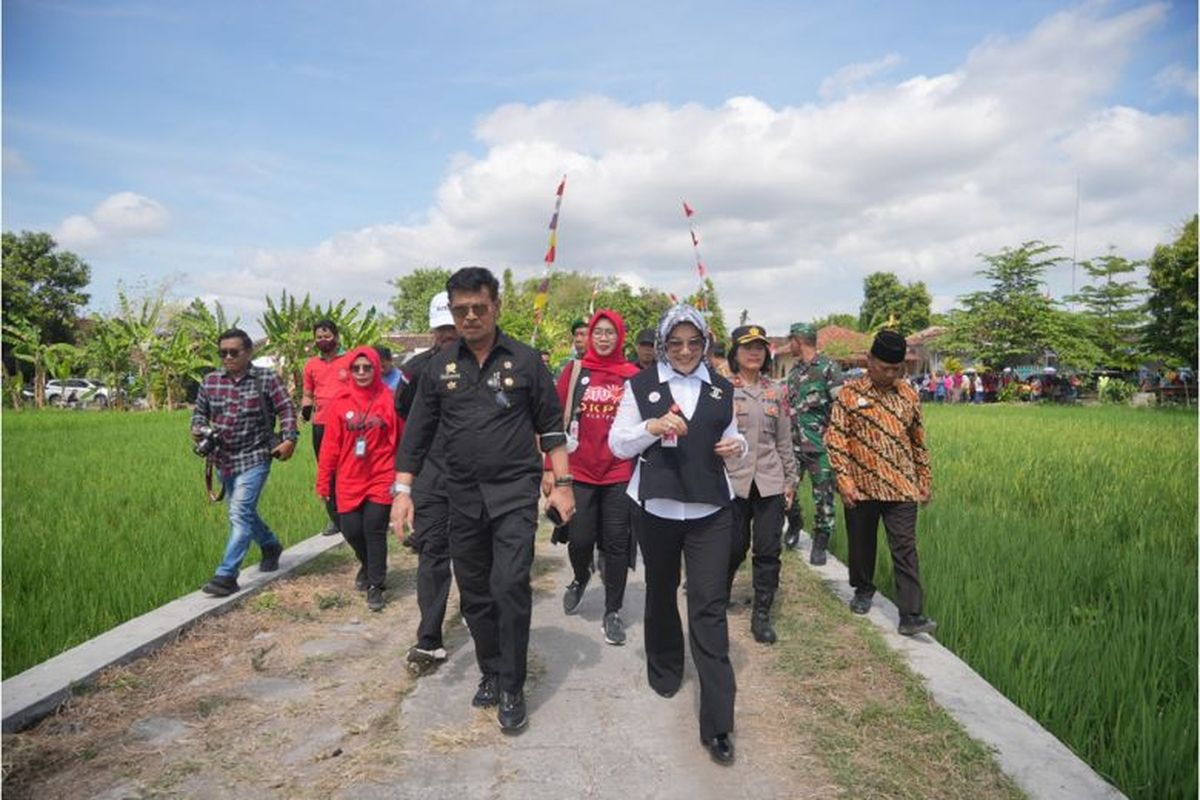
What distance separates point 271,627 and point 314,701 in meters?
1.27

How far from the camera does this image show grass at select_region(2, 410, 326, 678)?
438 cm

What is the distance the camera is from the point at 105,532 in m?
6.34

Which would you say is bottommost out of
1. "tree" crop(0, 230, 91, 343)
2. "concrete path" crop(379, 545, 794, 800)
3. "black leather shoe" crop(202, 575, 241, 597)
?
"concrete path" crop(379, 545, 794, 800)

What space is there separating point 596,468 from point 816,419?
8.37ft

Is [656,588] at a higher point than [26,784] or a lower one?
higher

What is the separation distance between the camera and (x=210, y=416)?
526cm

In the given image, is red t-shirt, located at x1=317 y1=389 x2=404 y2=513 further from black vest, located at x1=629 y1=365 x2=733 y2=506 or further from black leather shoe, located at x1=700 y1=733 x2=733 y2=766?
black leather shoe, located at x1=700 y1=733 x2=733 y2=766

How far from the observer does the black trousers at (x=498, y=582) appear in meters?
3.36

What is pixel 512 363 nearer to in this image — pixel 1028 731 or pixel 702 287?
pixel 1028 731

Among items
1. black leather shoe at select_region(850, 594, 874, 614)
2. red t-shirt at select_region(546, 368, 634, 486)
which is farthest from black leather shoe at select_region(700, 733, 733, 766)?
black leather shoe at select_region(850, 594, 874, 614)

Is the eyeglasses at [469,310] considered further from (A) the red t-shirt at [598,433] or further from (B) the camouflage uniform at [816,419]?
(B) the camouflage uniform at [816,419]

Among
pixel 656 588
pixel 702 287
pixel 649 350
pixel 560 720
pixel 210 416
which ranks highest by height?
pixel 702 287

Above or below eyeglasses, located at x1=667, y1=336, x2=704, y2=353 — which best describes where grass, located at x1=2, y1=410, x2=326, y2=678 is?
below

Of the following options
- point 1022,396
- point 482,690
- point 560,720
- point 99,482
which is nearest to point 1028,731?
point 560,720
